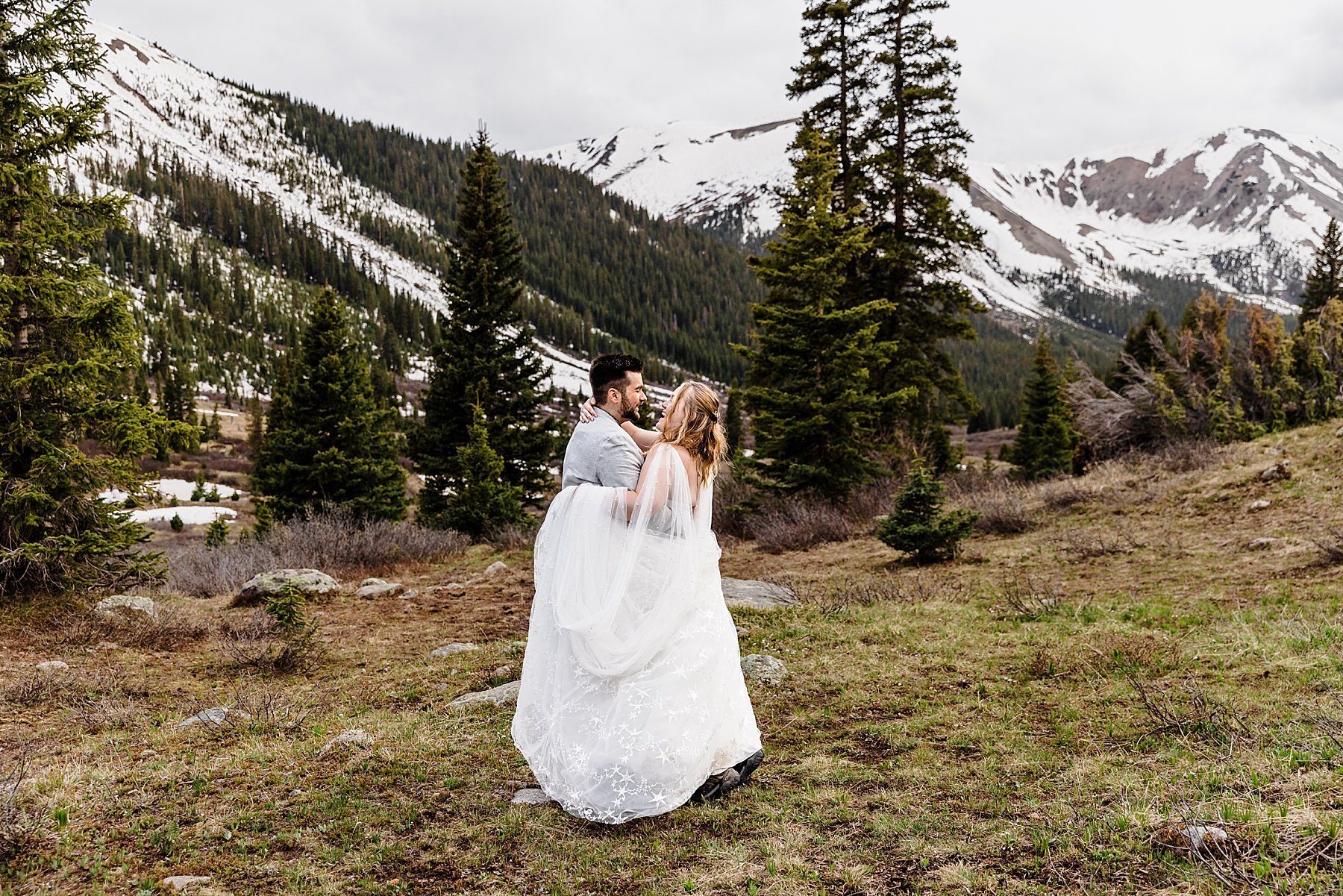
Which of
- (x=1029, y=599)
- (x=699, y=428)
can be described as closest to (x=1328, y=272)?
(x=1029, y=599)

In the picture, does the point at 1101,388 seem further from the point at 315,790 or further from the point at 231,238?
the point at 231,238

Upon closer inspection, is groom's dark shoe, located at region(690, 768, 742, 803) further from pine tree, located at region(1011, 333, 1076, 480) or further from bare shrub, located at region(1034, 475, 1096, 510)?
pine tree, located at region(1011, 333, 1076, 480)

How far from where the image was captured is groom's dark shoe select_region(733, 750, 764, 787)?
468 centimetres

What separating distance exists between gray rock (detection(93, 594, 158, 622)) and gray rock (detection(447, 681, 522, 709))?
495cm

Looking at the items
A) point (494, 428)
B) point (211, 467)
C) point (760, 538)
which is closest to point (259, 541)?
point (494, 428)

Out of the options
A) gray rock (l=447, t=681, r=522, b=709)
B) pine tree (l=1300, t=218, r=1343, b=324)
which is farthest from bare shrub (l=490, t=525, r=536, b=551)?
pine tree (l=1300, t=218, r=1343, b=324)

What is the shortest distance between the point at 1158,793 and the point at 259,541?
17.3 metres

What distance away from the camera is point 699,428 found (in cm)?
452

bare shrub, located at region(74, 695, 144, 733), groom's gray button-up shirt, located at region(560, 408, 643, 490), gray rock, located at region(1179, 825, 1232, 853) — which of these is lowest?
bare shrub, located at region(74, 695, 144, 733)

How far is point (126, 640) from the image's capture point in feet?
28.8

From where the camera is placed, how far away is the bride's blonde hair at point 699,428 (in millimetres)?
4512

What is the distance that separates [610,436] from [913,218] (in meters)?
19.1

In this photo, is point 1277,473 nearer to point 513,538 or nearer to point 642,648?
point 642,648

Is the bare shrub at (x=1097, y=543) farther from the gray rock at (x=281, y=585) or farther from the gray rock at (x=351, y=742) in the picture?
the gray rock at (x=281, y=585)
